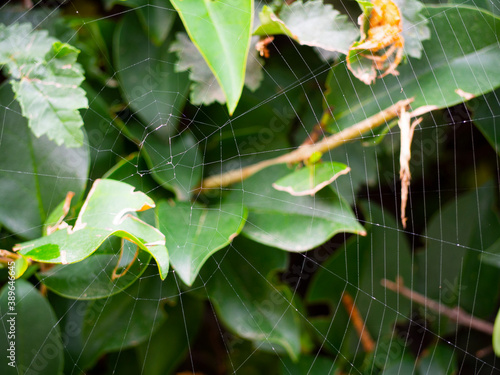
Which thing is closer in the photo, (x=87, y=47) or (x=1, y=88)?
(x=1, y=88)

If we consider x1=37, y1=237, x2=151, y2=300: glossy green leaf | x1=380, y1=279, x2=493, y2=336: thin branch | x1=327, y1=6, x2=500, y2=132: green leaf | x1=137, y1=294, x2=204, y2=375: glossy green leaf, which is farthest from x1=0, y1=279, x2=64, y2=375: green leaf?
x1=380, y1=279, x2=493, y2=336: thin branch

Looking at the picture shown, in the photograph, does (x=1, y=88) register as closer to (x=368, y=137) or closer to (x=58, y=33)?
(x=58, y=33)

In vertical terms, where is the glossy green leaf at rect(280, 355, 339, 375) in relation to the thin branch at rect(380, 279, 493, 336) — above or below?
below

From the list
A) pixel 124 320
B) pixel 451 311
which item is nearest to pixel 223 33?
pixel 124 320

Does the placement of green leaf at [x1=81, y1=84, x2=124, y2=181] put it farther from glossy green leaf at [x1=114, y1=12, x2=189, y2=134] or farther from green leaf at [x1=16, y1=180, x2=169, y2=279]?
green leaf at [x1=16, y1=180, x2=169, y2=279]

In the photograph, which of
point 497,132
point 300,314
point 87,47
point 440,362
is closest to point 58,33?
point 87,47

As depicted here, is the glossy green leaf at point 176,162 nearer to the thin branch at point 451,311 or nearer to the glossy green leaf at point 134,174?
the glossy green leaf at point 134,174
